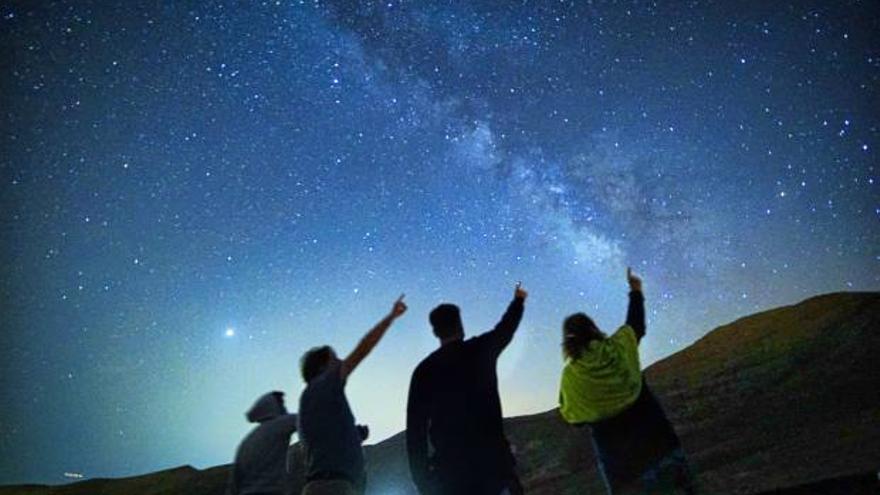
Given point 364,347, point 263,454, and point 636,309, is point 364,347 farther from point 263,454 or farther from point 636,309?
point 636,309

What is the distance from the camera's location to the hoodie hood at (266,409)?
14.8ft

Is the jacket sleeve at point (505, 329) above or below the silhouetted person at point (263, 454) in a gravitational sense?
above

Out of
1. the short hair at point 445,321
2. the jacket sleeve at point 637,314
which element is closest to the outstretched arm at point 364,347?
the short hair at point 445,321

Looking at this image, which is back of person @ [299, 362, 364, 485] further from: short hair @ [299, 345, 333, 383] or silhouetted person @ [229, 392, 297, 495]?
silhouetted person @ [229, 392, 297, 495]

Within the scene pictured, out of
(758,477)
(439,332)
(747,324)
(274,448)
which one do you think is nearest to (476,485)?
(439,332)

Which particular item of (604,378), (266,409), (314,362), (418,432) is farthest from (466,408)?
(266,409)

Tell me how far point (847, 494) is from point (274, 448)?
12.3ft

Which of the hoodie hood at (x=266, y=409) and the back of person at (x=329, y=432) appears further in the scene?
the hoodie hood at (x=266, y=409)

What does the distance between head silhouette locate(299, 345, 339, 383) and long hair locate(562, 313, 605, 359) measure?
1.76m

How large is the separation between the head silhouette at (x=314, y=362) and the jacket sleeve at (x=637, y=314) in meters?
2.31

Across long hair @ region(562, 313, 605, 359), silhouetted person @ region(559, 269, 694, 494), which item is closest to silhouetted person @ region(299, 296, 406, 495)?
long hair @ region(562, 313, 605, 359)

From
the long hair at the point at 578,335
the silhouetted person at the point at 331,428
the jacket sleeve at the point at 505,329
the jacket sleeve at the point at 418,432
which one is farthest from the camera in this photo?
the long hair at the point at 578,335

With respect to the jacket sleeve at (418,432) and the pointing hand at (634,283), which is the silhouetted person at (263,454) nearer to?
the jacket sleeve at (418,432)

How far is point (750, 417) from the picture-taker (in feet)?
69.6
